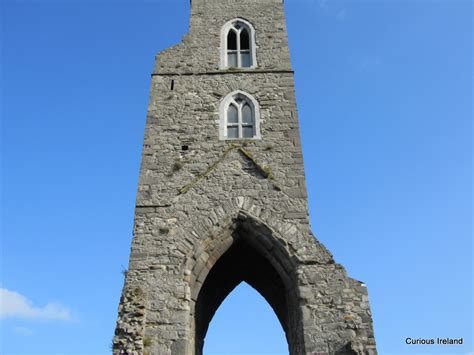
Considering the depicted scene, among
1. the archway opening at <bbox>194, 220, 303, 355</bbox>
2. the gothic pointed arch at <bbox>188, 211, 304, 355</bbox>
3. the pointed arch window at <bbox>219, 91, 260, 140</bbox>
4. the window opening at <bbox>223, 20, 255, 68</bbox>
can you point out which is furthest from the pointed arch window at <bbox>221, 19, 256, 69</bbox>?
the archway opening at <bbox>194, 220, 303, 355</bbox>

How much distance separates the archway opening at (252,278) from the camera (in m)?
10.5

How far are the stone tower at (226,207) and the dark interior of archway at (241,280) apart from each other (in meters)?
0.03

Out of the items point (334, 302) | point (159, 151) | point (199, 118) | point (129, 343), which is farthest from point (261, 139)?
point (129, 343)

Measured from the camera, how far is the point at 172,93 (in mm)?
13461

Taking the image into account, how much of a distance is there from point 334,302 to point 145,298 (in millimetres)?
4051

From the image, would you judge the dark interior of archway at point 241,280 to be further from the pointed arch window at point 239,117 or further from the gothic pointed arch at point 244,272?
the pointed arch window at point 239,117

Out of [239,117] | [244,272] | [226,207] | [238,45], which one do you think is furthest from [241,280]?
[238,45]

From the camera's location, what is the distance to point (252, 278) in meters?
13.3

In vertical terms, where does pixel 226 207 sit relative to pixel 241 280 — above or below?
above

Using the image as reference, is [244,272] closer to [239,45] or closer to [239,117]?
[239,117]

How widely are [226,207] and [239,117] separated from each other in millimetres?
3184

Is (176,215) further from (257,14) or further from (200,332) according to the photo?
(257,14)

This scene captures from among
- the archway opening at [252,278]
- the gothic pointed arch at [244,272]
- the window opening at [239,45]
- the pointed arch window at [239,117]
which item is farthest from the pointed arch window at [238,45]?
the archway opening at [252,278]

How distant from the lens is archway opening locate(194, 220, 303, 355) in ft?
34.4
